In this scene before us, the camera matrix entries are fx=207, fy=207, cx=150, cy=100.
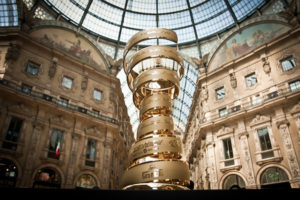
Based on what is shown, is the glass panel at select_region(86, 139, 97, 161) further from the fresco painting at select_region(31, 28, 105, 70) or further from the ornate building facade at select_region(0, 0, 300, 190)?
the fresco painting at select_region(31, 28, 105, 70)

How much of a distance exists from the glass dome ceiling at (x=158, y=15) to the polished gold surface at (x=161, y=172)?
1144 inches

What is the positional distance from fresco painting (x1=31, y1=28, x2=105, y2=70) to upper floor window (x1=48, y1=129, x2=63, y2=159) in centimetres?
995

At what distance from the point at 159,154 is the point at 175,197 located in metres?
1.97

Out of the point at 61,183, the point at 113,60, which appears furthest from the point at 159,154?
the point at 113,60

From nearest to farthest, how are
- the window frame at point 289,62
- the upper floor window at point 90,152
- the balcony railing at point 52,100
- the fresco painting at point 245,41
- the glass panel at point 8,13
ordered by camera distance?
1. the balcony railing at point 52,100
2. the window frame at point 289,62
3. the upper floor window at point 90,152
4. the glass panel at point 8,13
5. the fresco painting at point 245,41

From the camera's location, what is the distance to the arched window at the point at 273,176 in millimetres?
18844

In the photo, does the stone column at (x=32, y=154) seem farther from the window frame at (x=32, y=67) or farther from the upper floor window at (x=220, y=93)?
the upper floor window at (x=220, y=93)

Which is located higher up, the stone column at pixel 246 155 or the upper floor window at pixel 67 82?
the upper floor window at pixel 67 82

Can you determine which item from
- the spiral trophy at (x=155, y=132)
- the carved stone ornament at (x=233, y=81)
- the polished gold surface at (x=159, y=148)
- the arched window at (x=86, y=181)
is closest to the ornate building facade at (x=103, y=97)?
the arched window at (x=86, y=181)

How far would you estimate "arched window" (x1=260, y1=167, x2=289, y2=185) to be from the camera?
61.8ft

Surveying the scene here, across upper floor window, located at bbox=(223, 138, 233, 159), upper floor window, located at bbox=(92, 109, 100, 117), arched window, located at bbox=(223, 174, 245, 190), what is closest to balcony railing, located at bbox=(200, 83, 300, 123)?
upper floor window, located at bbox=(223, 138, 233, 159)

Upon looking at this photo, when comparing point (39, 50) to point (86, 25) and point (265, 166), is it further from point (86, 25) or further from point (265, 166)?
point (265, 166)

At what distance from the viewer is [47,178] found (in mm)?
18688

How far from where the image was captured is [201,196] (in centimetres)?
202
